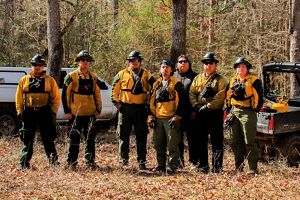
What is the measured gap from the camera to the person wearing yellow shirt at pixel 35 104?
771 cm

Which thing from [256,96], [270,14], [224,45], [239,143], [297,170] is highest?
[270,14]

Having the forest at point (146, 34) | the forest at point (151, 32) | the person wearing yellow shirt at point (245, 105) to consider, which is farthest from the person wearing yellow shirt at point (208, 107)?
the forest at point (151, 32)

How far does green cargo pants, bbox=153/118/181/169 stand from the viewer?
24.7ft

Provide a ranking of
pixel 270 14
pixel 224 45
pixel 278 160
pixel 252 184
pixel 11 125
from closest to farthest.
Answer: pixel 252 184 < pixel 278 160 < pixel 11 125 < pixel 270 14 < pixel 224 45

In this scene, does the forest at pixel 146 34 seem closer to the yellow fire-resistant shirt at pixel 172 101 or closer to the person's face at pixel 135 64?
the yellow fire-resistant shirt at pixel 172 101

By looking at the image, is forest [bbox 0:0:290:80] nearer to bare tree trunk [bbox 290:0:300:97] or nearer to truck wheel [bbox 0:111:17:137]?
bare tree trunk [bbox 290:0:300:97]

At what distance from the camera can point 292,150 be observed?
886 cm

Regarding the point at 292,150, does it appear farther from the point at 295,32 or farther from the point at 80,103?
the point at 295,32

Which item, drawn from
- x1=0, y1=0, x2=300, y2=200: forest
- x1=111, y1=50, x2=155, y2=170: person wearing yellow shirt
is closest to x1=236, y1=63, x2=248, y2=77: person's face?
x1=111, y1=50, x2=155, y2=170: person wearing yellow shirt

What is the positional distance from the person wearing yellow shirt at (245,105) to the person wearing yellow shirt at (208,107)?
0.23 meters

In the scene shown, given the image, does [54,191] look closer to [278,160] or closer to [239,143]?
[239,143]

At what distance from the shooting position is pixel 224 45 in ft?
74.5

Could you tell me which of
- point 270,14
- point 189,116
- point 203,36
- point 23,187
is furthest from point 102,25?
point 23,187

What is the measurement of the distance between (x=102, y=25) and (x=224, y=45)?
6435 mm
